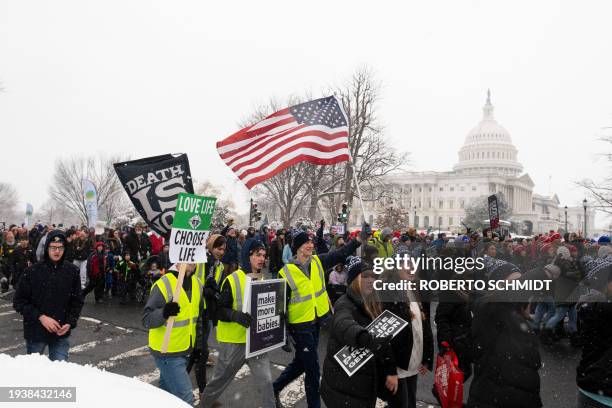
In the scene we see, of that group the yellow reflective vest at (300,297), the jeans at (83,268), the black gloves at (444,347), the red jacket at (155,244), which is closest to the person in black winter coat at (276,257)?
the red jacket at (155,244)

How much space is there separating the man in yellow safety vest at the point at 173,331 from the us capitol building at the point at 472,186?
324ft

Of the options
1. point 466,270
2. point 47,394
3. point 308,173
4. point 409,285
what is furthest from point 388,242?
point 308,173

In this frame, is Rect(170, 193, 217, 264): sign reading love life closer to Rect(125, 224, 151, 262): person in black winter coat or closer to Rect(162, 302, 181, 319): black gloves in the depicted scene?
Rect(162, 302, 181, 319): black gloves

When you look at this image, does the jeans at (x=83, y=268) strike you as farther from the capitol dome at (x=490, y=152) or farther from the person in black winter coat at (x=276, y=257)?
the capitol dome at (x=490, y=152)

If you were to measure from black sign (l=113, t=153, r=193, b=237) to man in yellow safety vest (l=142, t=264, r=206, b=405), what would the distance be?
47.4 inches

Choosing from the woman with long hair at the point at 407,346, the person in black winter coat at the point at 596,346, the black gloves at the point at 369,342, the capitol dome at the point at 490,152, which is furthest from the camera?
the capitol dome at the point at 490,152

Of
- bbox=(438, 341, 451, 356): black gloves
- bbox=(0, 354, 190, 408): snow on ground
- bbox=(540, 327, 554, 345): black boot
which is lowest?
bbox=(540, 327, 554, 345): black boot

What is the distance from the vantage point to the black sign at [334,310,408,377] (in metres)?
3.46

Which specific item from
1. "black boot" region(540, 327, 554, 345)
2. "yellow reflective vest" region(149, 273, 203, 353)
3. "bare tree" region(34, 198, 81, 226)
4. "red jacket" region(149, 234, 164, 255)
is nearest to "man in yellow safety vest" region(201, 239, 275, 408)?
"yellow reflective vest" region(149, 273, 203, 353)

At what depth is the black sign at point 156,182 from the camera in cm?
535

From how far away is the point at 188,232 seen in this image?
4.48 meters

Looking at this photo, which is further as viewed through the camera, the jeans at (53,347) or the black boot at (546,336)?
the black boot at (546,336)

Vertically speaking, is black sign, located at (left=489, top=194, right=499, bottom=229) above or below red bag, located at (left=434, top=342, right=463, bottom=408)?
above

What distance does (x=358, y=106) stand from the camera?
34500 mm
